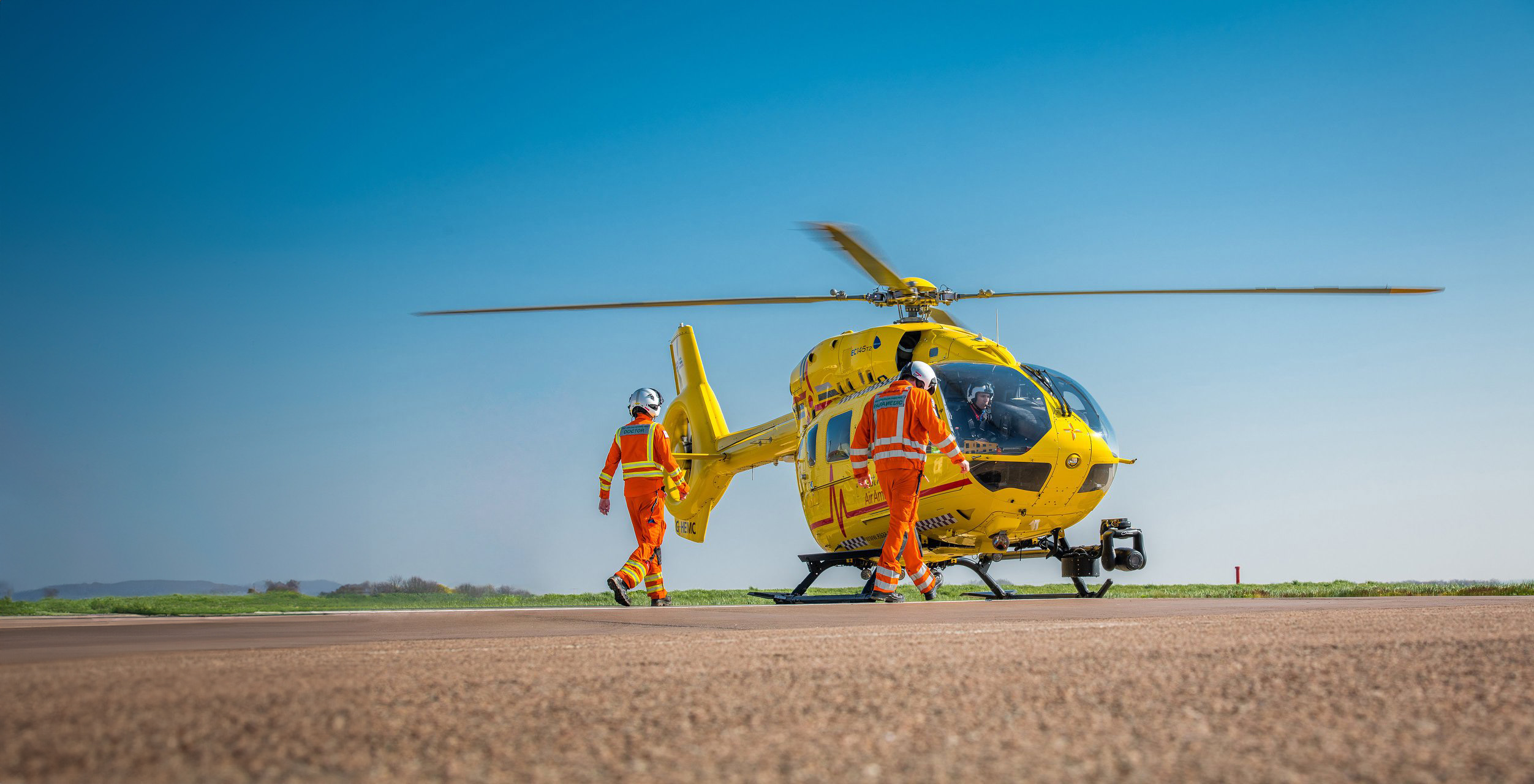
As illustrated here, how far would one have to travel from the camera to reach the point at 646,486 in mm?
10820

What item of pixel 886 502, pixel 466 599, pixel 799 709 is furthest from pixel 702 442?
pixel 799 709

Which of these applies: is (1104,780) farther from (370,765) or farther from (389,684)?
(389,684)

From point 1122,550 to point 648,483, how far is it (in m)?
5.19

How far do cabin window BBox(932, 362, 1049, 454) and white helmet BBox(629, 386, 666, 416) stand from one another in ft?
10.1

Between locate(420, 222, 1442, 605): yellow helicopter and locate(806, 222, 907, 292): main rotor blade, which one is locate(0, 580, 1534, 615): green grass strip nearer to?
locate(420, 222, 1442, 605): yellow helicopter

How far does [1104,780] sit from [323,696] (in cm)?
164

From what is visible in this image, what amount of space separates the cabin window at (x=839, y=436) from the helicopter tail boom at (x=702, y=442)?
2511mm

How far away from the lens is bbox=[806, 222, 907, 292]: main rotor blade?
11.6 meters

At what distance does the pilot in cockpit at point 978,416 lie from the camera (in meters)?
10.5

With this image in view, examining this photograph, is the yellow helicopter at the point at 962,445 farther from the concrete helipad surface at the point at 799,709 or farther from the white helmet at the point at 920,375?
the concrete helipad surface at the point at 799,709

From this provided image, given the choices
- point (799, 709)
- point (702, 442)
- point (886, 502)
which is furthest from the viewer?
point (702, 442)

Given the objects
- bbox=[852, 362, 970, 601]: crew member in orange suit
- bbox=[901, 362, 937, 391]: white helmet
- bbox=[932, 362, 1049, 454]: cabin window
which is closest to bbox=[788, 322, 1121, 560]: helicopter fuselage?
bbox=[932, 362, 1049, 454]: cabin window

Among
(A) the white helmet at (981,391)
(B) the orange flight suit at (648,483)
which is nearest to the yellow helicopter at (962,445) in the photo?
(A) the white helmet at (981,391)

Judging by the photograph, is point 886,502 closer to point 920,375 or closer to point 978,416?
point 978,416
